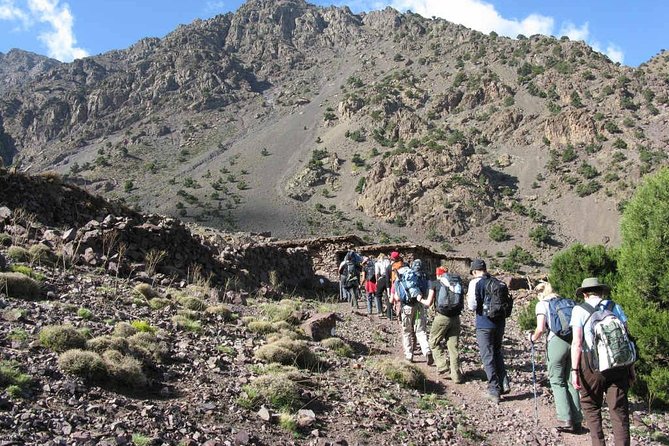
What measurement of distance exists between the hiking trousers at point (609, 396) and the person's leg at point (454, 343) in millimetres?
2511

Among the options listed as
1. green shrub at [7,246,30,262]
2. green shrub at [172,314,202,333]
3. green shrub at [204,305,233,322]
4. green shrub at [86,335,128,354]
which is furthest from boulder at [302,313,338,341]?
green shrub at [7,246,30,262]

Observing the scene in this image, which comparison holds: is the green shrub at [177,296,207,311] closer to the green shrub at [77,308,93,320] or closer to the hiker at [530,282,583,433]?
the green shrub at [77,308,93,320]

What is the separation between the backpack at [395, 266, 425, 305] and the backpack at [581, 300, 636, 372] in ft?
11.6

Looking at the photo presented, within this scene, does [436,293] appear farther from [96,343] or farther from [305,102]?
[305,102]

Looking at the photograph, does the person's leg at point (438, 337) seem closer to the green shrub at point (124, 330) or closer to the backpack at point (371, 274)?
the green shrub at point (124, 330)

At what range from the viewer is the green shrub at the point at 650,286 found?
8273 millimetres

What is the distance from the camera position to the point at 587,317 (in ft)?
16.9

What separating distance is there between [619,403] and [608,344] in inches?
23.9

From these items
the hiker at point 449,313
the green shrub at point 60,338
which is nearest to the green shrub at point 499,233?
the hiker at point 449,313

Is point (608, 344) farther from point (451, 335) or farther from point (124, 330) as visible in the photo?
point (124, 330)

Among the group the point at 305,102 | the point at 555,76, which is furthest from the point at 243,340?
the point at 305,102

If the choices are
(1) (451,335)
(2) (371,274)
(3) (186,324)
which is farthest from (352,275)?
(1) (451,335)

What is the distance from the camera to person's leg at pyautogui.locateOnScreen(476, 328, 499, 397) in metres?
6.94

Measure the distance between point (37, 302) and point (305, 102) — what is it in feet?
340
